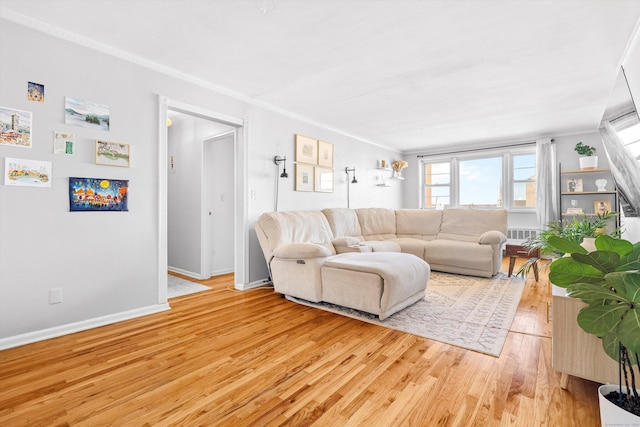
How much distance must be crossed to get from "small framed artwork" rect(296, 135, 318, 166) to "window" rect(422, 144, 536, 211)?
3592 millimetres

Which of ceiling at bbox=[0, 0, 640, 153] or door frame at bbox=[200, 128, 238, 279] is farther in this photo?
door frame at bbox=[200, 128, 238, 279]

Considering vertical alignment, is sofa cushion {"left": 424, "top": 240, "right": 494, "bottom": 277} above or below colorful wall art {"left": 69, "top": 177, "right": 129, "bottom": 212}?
below

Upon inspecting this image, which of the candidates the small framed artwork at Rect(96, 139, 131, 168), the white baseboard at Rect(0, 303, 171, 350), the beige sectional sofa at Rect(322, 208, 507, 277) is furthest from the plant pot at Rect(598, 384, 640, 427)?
the small framed artwork at Rect(96, 139, 131, 168)

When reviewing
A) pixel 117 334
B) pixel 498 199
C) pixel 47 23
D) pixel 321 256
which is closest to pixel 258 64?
pixel 47 23

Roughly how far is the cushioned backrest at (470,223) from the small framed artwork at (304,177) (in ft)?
7.61

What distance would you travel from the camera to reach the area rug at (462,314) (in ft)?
7.59

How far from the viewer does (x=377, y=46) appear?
101 inches

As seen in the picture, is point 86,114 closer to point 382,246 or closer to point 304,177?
point 304,177

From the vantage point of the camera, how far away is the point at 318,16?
85.0 inches

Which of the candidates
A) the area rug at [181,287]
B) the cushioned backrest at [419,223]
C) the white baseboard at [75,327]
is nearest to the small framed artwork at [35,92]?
the white baseboard at [75,327]

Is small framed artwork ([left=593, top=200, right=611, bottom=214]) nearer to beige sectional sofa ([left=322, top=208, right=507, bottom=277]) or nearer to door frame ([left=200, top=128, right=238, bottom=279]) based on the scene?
beige sectional sofa ([left=322, top=208, right=507, bottom=277])

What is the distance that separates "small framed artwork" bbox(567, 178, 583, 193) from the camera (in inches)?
211

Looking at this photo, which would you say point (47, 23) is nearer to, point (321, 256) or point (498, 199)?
point (321, 256)

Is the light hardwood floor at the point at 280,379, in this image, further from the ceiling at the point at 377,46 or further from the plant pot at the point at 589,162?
the plant pot at the point at 589,162
